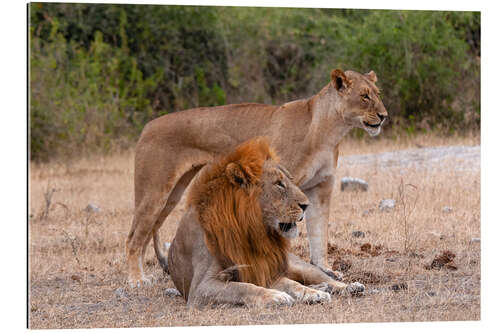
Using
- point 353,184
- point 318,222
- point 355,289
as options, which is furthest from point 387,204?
point 355,289

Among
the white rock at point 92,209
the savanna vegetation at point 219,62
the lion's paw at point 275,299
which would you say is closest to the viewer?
the lion's paw at point 275,299

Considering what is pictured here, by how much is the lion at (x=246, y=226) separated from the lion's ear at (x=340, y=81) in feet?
3.26

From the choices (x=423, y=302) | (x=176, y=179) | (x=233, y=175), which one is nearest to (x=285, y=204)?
(x=233, y=175)

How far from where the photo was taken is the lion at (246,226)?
4.72m

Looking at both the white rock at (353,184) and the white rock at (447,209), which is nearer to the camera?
the white rock at (447,209)

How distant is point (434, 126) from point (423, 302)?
4.40 meters

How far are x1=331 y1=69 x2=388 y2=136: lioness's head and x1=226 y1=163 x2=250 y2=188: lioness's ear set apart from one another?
118 centimetres

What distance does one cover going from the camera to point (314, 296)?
473 cm

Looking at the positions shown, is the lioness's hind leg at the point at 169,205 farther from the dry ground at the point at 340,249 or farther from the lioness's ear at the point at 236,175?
the lioness's ear at the point at 236,175

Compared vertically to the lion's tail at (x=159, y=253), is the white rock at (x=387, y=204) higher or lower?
higher

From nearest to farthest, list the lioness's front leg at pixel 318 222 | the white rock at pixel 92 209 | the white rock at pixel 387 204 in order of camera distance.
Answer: the lioness's front leg at pixel 318 222 < the white rock at pixel 387 204 < the white rock at pixel 92 209

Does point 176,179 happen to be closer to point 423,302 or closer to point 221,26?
point 423,302

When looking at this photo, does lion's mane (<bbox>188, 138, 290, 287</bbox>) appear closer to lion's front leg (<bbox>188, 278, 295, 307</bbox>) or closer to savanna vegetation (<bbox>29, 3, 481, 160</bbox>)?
lion's front leg (<bbox>188, 278, 295, 307</bbox>)

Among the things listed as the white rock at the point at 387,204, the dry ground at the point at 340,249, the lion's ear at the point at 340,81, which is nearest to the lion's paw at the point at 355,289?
the dry ground at the point at 340,249
